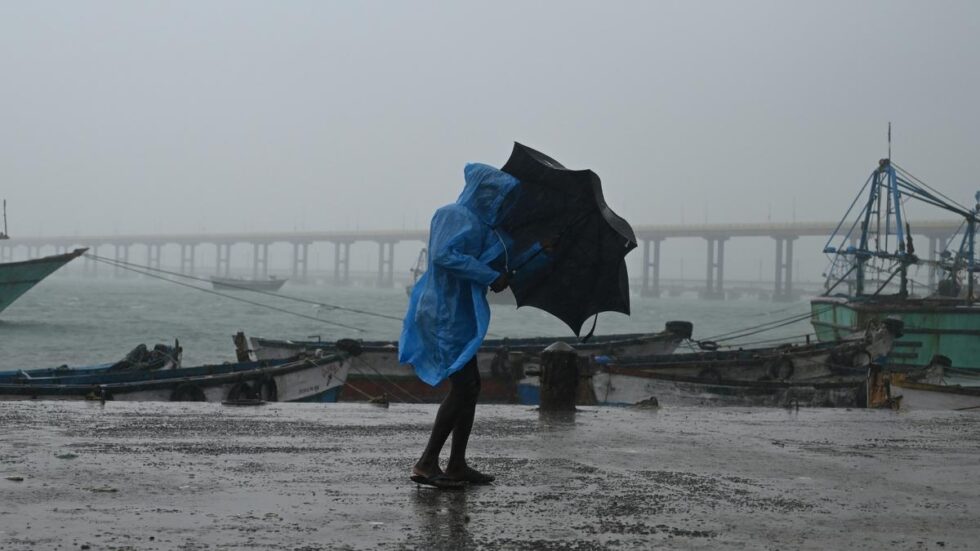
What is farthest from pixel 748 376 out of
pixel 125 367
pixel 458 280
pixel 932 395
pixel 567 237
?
pixel 458 280

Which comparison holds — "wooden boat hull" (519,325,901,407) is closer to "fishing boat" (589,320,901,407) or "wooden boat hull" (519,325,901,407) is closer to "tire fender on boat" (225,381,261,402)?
"fishing boat" (589,320,901,407)

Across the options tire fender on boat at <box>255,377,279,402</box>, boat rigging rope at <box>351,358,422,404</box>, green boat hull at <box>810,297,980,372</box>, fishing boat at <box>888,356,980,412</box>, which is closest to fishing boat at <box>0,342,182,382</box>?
tire fender on boat at <box>255,377,279,402</box>

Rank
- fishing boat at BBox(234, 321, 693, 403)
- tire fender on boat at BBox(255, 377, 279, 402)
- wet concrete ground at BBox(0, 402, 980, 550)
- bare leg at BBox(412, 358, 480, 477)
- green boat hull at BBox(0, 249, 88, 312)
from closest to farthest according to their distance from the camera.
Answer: wet concrete ground at BBox(0, 402, 980, 550) → bare leg at BBox(412, 358, 480, 477) → tire fender on boat at BBox(255, 377, 279, 402) → fishing boat at BBox(234, 321, 693, 403) → green boat hull at BBox(0, 249, 88, 312)

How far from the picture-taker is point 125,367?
580 inches

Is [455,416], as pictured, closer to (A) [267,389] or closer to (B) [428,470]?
(B) [428,470]

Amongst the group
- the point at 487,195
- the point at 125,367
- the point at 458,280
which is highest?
the point at 487,195

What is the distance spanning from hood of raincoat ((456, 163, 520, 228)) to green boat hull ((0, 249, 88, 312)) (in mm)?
36930

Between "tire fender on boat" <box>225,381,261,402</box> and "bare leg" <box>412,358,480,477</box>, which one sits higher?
"bare leg" <box>412,358,480,477</box>

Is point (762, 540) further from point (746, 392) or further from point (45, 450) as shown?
point (746, 392)

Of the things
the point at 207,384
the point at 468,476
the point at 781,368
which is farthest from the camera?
the point at 781,368

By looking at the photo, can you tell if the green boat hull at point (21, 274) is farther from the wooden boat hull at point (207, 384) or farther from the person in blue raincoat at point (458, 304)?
the person in blue raincoat at point (458, 304)

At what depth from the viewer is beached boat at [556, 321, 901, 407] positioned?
13609 millimetres

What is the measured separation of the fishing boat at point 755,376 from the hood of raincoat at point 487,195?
619 cm

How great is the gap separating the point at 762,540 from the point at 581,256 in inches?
82.8
